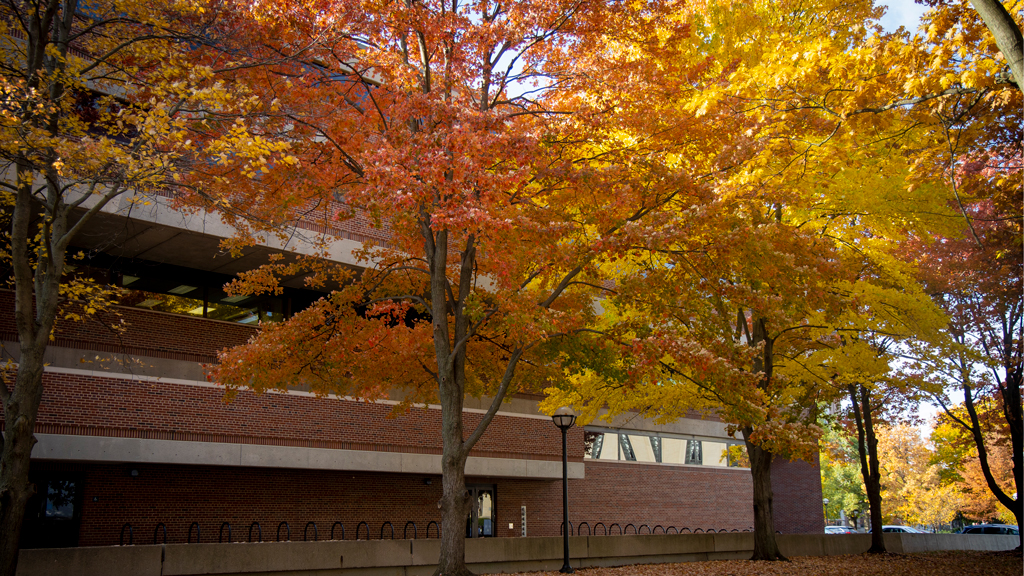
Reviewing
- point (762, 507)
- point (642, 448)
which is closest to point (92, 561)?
point (762, 507)

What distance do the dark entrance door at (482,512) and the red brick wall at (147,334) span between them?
8843mm

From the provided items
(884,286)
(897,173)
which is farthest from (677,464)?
(897,173)

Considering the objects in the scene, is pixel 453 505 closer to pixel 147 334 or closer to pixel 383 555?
pixel 383 555

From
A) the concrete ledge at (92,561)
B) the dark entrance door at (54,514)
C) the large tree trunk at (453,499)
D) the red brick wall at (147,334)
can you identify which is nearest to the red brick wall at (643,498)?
the red brick wall at (147,334)

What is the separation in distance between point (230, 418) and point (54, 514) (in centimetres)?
403

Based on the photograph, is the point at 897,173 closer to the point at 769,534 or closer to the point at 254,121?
the point at 769,534

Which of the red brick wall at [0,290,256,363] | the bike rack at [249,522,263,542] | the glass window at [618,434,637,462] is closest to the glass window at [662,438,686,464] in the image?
the glass window at [618,434,637,462]

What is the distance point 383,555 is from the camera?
15.9 m

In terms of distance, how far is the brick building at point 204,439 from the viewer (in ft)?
53.2

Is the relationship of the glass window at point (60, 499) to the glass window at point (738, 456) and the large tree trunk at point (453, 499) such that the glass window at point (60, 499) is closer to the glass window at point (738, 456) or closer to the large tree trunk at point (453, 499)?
the large tree trunk at point (453, 499)

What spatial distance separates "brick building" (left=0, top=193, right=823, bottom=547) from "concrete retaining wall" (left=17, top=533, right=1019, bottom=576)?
11.6ft

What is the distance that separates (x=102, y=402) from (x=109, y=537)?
3.00m

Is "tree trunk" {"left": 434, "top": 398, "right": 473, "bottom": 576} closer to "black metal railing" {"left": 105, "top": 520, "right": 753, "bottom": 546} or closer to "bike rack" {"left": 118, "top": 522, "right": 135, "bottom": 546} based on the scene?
"black metal railing" {"left": 105, "top": 520, "right": 753, "bottom": 546}

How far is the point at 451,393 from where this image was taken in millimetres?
12164
